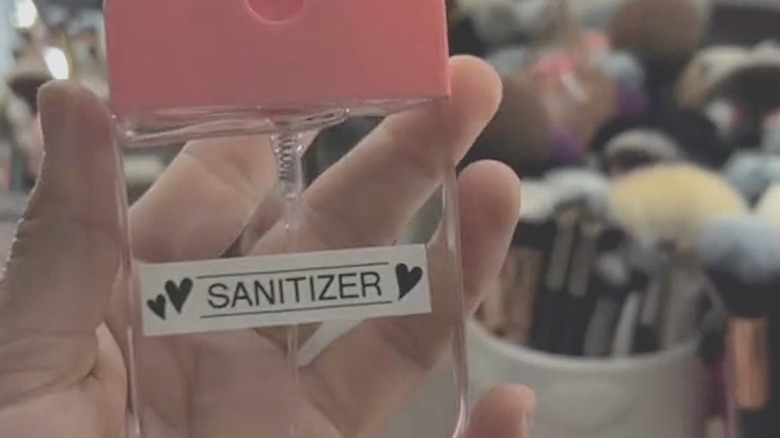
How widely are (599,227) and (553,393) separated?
9 centimetres

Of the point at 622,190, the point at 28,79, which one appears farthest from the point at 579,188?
the point at 28,79


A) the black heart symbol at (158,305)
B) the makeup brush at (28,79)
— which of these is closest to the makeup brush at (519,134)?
the makeup brush at (28,79)

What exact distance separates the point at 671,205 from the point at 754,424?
120 millimetres

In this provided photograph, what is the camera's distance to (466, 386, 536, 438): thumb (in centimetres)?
35

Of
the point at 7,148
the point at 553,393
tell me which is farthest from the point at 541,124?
the point at 7,148

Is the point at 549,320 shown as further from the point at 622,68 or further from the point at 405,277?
the point at 405,277

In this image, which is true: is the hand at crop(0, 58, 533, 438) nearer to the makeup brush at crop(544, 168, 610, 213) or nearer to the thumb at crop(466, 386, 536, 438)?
the thumb at crop(466, 386, 536, 438)

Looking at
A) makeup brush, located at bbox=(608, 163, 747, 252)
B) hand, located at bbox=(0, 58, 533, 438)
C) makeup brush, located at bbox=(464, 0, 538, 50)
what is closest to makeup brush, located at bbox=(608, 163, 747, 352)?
makeup brush, located at bbox=(608, 163, 747, 252)

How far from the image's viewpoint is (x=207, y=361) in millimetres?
352

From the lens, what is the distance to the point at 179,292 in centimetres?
34

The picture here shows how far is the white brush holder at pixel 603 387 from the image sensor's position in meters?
0.64

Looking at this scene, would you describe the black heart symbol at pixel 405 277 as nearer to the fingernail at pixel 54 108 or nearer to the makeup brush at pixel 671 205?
the fingernail at pixel 54 108


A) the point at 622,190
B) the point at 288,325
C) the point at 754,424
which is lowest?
the point at 754,424

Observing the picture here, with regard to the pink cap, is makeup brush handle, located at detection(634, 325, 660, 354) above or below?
below
